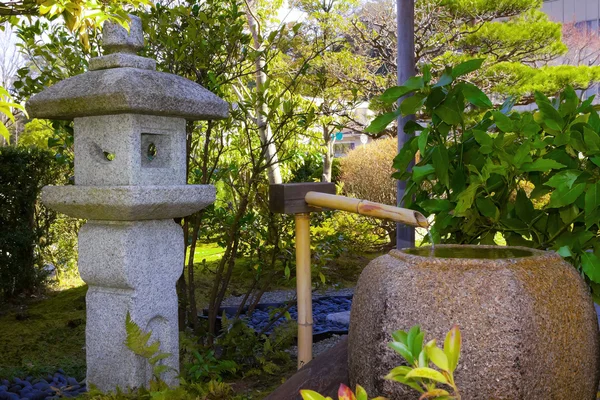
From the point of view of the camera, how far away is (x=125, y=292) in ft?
9.45

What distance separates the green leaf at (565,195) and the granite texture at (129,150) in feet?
5.72

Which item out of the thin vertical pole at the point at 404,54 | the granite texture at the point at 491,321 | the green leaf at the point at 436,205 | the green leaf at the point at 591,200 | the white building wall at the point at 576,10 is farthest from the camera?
the white building wall at the point at 576,10

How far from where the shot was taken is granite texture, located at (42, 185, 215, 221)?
2.73 m

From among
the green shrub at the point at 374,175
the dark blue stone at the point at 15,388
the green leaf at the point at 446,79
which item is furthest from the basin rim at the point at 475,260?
the green shrub at the point at 374,175

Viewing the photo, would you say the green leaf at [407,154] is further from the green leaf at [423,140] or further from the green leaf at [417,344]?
the green leaf at [417,344]

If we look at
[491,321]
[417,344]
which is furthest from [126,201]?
[417,344]

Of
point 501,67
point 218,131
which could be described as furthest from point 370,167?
point 218,131

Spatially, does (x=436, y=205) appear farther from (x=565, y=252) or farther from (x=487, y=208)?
(x=565, y=252)

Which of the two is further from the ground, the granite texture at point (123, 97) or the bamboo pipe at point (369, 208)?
the granite texture at point (123, 97)

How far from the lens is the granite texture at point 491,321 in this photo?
1501 mm

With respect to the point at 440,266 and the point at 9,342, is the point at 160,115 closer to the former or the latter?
the point at 440,266

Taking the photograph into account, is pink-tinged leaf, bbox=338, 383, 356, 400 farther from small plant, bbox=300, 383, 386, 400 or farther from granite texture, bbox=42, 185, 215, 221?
granite texture, bbox=42, 185, 215, 221

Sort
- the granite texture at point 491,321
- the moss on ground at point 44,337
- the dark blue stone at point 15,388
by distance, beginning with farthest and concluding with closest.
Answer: the moss on ground at point 44,337 → the dark blue stone at point 15,388 → the granite texture at point 491,321

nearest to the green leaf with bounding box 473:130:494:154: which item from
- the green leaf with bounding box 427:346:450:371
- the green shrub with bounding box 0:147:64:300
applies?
the green leaf with bounding box 427:346:450:371
